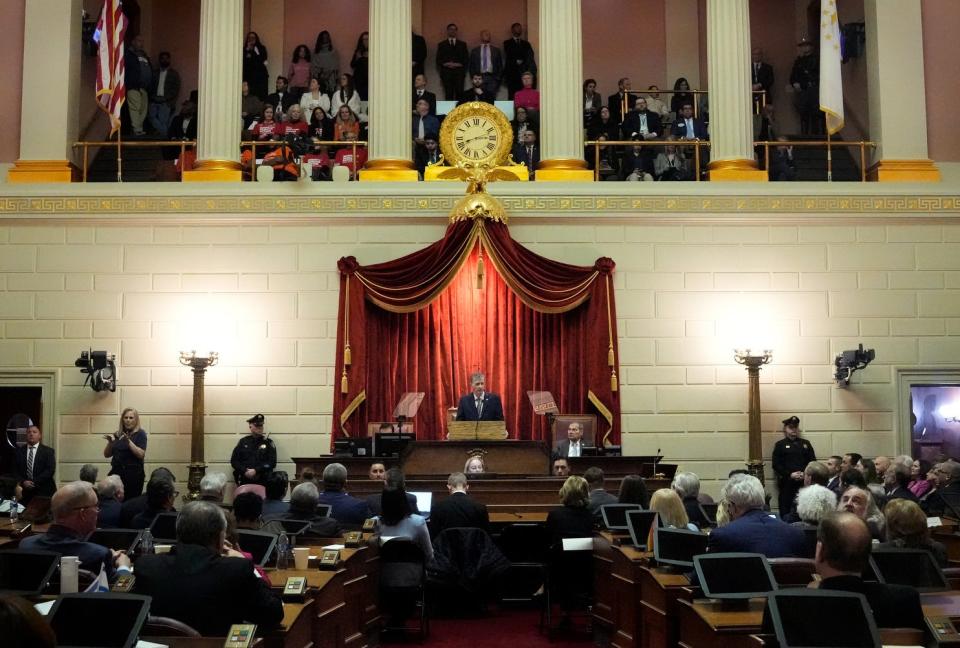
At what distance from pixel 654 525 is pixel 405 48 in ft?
33.6

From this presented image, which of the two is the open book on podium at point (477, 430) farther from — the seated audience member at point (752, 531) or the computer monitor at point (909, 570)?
the computer monitor at point (909, 570)

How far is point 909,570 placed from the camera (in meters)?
5.74

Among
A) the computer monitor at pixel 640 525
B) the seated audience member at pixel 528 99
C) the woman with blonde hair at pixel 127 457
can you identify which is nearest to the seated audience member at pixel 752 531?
the computer monitor at pixel 640 525

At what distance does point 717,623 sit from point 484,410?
356 inches

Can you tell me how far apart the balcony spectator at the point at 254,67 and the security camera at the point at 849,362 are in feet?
30.5

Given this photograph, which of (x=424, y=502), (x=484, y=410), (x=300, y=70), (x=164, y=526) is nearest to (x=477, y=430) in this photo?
(x=484, y=410)

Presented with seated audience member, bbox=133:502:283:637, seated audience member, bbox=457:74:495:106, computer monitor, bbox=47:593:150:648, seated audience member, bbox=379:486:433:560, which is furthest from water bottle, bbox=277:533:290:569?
seated audience member, bbox=457:74:495:106

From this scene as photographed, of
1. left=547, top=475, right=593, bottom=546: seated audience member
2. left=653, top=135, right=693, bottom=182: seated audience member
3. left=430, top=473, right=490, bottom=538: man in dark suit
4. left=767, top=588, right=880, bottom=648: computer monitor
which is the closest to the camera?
left=767, top=588, right=880, bottom=648: computer monitor

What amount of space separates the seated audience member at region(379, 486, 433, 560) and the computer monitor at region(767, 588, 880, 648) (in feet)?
17.3

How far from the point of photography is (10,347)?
15.5 meters

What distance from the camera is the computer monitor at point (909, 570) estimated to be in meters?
5.72

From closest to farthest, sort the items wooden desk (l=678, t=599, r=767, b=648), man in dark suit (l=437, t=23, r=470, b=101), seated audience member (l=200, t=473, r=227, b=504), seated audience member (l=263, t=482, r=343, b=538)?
wooden desk (l=678, t=599, r=767, b=648) < seated audience member (l=200, t=473, r=227, b=504) < seated audience member (l=263, t=482, r=343, b=538) < man in dark suit (l=437, t=23, r=470, b=101)

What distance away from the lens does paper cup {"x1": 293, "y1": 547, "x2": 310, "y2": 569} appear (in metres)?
7.37

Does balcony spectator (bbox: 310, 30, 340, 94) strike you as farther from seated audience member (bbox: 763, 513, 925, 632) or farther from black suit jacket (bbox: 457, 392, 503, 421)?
seated audience member (bbox: 763, 513, 925, 632)
